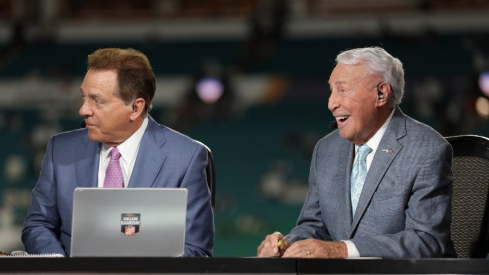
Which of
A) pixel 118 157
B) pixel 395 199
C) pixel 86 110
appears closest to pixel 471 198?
pixel 395 199

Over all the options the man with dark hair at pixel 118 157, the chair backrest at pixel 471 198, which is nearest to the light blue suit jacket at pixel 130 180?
the man with dark hair at pixel 118 157

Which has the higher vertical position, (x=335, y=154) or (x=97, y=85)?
(x=97, y=85)

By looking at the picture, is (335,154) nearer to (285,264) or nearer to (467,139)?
(467,139)

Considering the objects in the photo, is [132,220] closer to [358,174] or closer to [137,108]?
[137,108]

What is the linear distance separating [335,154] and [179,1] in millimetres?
4225

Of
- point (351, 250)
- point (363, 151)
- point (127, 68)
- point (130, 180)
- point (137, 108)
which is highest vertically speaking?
point (127, 68)

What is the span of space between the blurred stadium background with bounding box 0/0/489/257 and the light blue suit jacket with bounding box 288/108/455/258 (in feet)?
11.8

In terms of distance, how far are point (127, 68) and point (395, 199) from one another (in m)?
0.95

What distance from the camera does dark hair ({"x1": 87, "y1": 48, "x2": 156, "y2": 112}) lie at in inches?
94.9

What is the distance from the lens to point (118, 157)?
244cm

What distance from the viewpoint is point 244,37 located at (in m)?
6.09

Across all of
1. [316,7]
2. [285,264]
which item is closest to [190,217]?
[285,264]

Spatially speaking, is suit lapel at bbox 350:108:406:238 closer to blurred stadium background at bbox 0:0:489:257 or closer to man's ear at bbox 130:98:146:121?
man's ear at bbox 130:98:146:121

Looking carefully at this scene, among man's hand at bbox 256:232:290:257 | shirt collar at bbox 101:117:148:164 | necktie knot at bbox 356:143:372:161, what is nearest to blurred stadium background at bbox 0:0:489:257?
shirt collar at bbox 101:117:148:164
